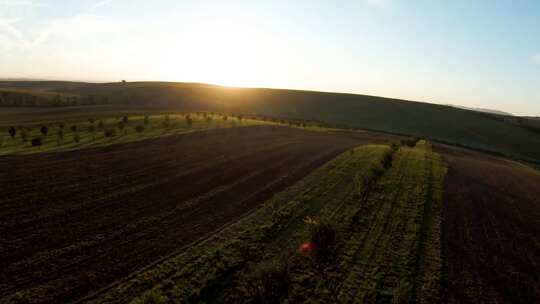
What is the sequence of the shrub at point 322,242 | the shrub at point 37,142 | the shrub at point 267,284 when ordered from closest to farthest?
1. the shrub at point 267,284
2. the shrub at point 322,242
3. the shrub at point 37,142

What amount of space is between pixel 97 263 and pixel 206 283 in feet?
13.7

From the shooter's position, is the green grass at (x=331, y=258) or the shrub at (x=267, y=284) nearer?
the shrub at (x=267, y=284)

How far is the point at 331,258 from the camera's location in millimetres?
12328

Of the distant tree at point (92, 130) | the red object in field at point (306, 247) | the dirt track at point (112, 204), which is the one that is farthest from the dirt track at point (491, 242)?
the distant tree at point (92, 130)

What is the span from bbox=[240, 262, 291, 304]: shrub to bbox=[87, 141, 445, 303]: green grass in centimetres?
19

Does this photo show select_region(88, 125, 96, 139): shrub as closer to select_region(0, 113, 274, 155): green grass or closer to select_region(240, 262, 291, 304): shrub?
select_region(0, 113, 274, 155): green grass

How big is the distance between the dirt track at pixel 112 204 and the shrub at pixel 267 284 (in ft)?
12.6

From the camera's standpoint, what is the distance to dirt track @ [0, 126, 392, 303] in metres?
10.6

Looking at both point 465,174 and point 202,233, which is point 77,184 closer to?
point 202,233

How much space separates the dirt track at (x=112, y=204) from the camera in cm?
1058

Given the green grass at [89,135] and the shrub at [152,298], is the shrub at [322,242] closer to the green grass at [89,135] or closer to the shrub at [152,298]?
the shrub at [152,298]

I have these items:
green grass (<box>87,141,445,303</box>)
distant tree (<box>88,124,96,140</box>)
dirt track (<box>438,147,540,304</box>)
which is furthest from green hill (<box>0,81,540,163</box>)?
green grass (<box>87,141,445,303</box>)

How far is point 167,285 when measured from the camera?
998cm

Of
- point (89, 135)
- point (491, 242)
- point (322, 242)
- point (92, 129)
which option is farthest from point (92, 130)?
point (491, 242)
